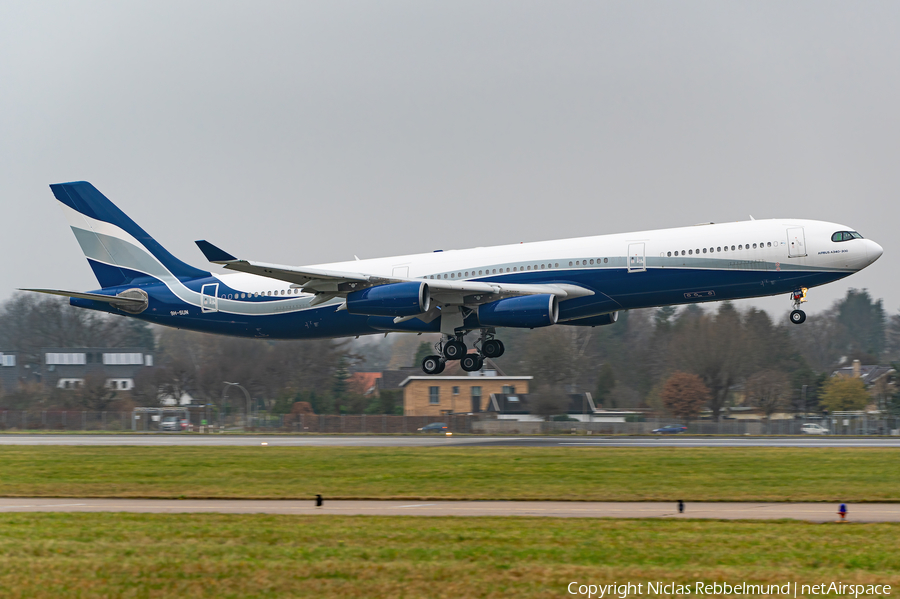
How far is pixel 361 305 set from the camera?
4053cm

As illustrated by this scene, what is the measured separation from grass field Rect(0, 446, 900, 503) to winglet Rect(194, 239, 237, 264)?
745cm

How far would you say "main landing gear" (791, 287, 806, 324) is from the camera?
37.9 m

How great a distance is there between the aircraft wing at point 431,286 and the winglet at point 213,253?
4.48 ft

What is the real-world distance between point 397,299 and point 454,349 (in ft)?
15.9

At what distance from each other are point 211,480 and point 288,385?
153 feet

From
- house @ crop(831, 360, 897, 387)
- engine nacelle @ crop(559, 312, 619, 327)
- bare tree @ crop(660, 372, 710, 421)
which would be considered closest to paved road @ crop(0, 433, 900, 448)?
engine nacelle @ crop(559, 312, 619, 327)

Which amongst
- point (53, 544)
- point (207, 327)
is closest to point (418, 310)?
point (207, 327)

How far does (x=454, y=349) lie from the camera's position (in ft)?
141

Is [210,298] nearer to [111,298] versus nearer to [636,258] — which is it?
[111,298]

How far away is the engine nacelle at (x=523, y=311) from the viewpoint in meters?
38.6

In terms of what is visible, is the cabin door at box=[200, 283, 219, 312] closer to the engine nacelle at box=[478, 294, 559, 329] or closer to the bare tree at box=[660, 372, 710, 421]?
the engine nacelle at box=[478, 294, 559, 329]

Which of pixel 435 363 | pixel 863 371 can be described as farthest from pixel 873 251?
pixel 863 371

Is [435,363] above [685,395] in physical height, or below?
above

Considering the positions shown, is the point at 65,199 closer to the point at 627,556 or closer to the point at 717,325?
the point at 627,556
